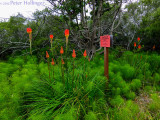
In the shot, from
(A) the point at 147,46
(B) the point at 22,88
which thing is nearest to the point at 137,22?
(A) the point at 147,46

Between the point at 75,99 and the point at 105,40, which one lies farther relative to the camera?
the point at 105,40

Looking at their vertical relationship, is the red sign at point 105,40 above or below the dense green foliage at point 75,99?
above

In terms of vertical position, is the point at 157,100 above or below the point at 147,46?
below

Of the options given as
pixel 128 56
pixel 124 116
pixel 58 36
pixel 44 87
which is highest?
pixel 58 36

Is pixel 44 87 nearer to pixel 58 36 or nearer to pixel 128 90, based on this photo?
pixel 128 90

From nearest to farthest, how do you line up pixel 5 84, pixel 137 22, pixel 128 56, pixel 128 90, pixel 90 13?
pixel 5 84, pixel 128 90, pixel 128 56, pixel 90 13, pixel 137 22

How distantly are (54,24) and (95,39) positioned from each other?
1593 millimetres

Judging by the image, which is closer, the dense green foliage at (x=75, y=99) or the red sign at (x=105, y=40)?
the dense green foliage at (x=75, y=99)

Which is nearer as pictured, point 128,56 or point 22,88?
point 22,88

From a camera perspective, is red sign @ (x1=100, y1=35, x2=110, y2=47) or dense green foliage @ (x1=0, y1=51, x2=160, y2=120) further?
red sign @ (x1=100, y1=35, x2=110, y2=47)

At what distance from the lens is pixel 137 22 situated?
469 cm

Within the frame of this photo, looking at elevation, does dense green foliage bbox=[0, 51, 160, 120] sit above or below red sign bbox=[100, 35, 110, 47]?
below

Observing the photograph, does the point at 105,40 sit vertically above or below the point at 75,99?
above

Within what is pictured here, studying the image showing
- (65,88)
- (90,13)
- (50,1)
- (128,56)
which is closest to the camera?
(65,88)
